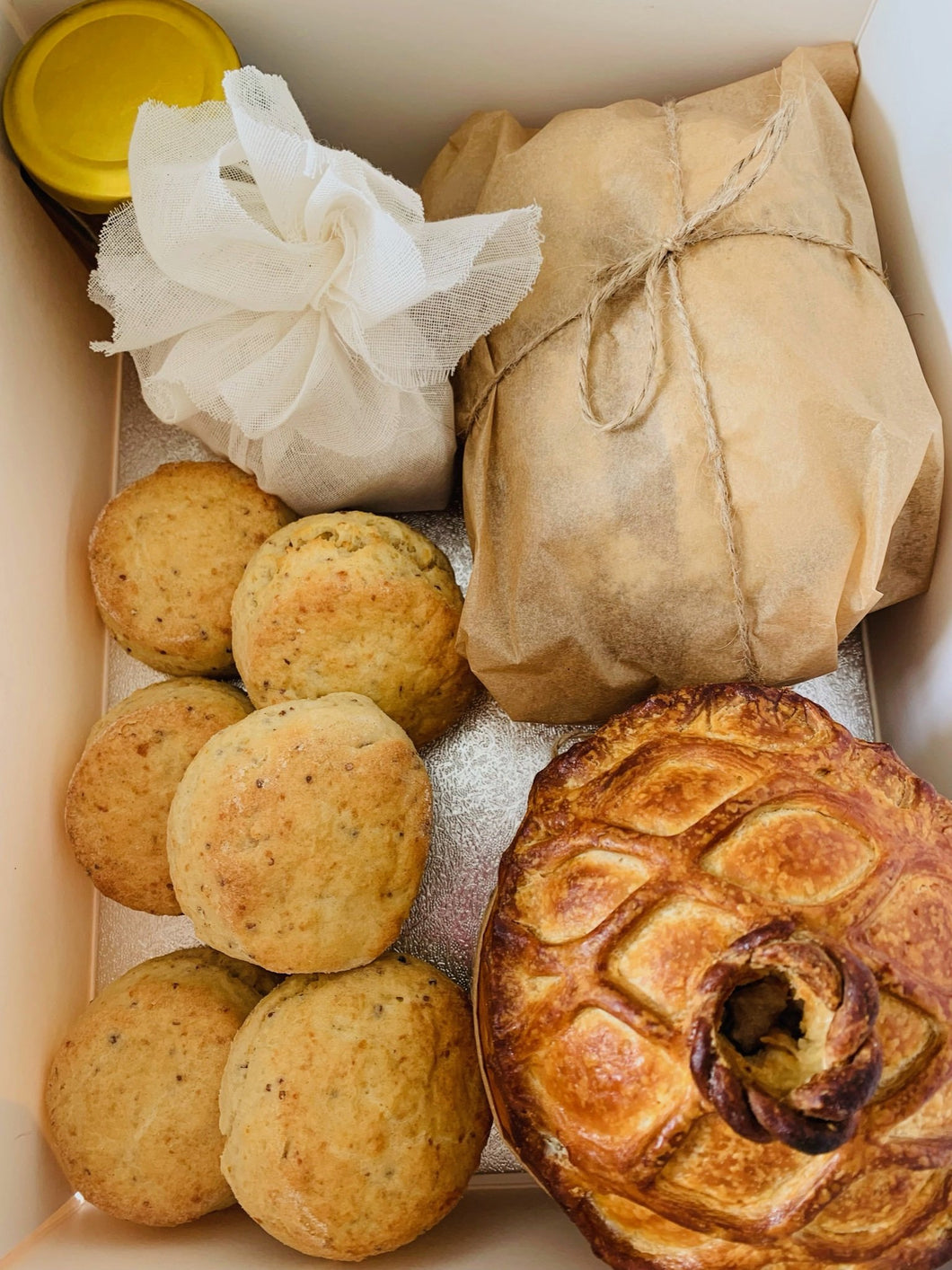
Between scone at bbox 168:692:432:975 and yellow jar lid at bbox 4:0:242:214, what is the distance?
551 mm

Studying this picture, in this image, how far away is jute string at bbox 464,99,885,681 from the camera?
0.90 m

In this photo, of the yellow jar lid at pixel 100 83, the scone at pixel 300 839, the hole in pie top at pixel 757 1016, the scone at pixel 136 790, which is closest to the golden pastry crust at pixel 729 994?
the hole in pie top at pixel 757 1016

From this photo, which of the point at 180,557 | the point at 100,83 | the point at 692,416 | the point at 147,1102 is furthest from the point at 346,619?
the point at 100,83

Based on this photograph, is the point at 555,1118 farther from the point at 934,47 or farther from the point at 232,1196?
the point at 934,47

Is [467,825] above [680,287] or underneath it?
underneath

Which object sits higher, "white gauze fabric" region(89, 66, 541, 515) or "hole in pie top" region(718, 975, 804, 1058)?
"white gauze fabric" region(89, 66, 541, 515)

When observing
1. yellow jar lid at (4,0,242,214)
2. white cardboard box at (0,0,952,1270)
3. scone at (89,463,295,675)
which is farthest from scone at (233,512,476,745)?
yellow jar lid at (4,0,242,214)

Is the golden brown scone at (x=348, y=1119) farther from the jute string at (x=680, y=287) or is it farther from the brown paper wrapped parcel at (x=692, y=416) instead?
the jute string at (x=680, y=287)

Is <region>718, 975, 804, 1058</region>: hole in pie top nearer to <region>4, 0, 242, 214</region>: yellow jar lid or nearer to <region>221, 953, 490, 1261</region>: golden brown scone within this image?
<region>221, 953, 490, 1261</region>: golden brown scone

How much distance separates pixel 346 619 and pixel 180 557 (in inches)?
8.6

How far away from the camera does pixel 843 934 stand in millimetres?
755

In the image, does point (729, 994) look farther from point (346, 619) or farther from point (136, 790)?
point (136, 790)

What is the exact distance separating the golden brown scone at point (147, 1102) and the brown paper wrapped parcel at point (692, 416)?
0.44 meters

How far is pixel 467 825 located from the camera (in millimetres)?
1164
